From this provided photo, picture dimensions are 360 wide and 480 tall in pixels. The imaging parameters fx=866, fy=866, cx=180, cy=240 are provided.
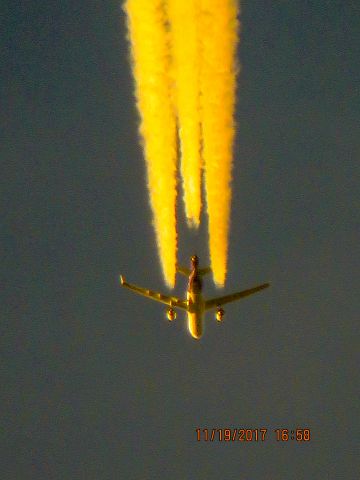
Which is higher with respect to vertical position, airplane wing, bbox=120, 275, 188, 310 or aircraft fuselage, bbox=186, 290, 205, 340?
airplane wing, bbox=120, 275, 188, 310

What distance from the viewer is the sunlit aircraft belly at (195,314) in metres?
48.0

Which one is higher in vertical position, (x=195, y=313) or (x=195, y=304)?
(x=195, y=304)

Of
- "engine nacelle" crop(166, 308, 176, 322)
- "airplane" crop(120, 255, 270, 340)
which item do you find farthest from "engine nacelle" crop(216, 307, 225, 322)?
"engine nacelle" crop(166, 308, 176, 322)

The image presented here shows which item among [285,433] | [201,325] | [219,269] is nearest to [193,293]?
[201,325]

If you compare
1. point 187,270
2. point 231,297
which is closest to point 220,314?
point 231,297

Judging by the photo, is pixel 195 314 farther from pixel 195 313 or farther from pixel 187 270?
pixel 187 270

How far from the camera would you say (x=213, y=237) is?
40.9m

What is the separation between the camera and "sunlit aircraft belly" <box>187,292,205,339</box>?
158ft

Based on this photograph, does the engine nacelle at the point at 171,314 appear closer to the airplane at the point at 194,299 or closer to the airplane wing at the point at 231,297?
the airplane at the point at 194,299

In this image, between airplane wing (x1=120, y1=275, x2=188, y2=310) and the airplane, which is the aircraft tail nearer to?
the airplane

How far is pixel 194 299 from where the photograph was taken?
157 feet

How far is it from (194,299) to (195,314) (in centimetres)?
117

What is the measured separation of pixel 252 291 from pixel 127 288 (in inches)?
295

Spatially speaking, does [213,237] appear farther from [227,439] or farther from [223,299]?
[227,439]
